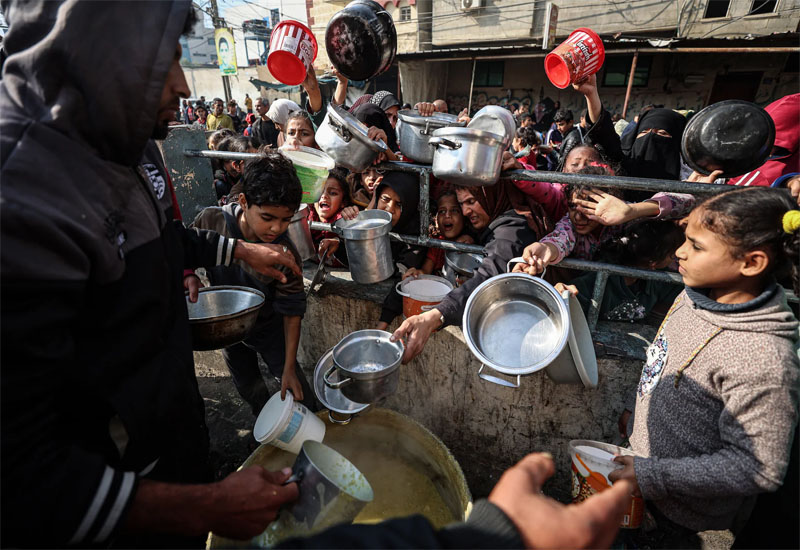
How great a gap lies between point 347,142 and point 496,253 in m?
1.16

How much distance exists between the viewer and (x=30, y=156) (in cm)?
83

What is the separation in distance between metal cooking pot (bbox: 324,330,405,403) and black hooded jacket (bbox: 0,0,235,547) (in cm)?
78

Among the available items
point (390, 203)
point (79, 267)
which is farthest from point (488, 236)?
point (79, 267)

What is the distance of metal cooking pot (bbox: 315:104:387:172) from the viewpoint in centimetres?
226

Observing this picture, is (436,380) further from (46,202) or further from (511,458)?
(46,202)

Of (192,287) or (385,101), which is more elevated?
(385,101)

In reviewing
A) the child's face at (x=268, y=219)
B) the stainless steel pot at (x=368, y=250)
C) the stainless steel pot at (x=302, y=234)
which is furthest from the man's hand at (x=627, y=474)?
the stainless steel pot at (x=302, y=234)

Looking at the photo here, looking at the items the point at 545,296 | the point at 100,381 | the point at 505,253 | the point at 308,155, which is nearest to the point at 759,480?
the point at 545,296

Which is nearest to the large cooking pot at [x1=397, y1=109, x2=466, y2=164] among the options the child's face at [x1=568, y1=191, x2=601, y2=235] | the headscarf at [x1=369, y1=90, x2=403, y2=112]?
the child's face at [x1=568, y1=191, x2=601, y2=235]

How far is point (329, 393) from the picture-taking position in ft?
7.29

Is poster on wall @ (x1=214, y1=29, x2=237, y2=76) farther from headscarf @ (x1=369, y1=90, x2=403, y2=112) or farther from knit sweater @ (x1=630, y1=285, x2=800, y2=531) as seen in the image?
knit sweater @ (x1=630, y1=285, x2=800, y2=531)

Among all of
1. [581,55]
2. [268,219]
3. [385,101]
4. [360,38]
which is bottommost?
[268,219]

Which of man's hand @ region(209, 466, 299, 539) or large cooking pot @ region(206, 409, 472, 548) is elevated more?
man's hand @ region(209, 466, 299, 539)

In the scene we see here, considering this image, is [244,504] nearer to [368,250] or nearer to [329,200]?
[368,250]
